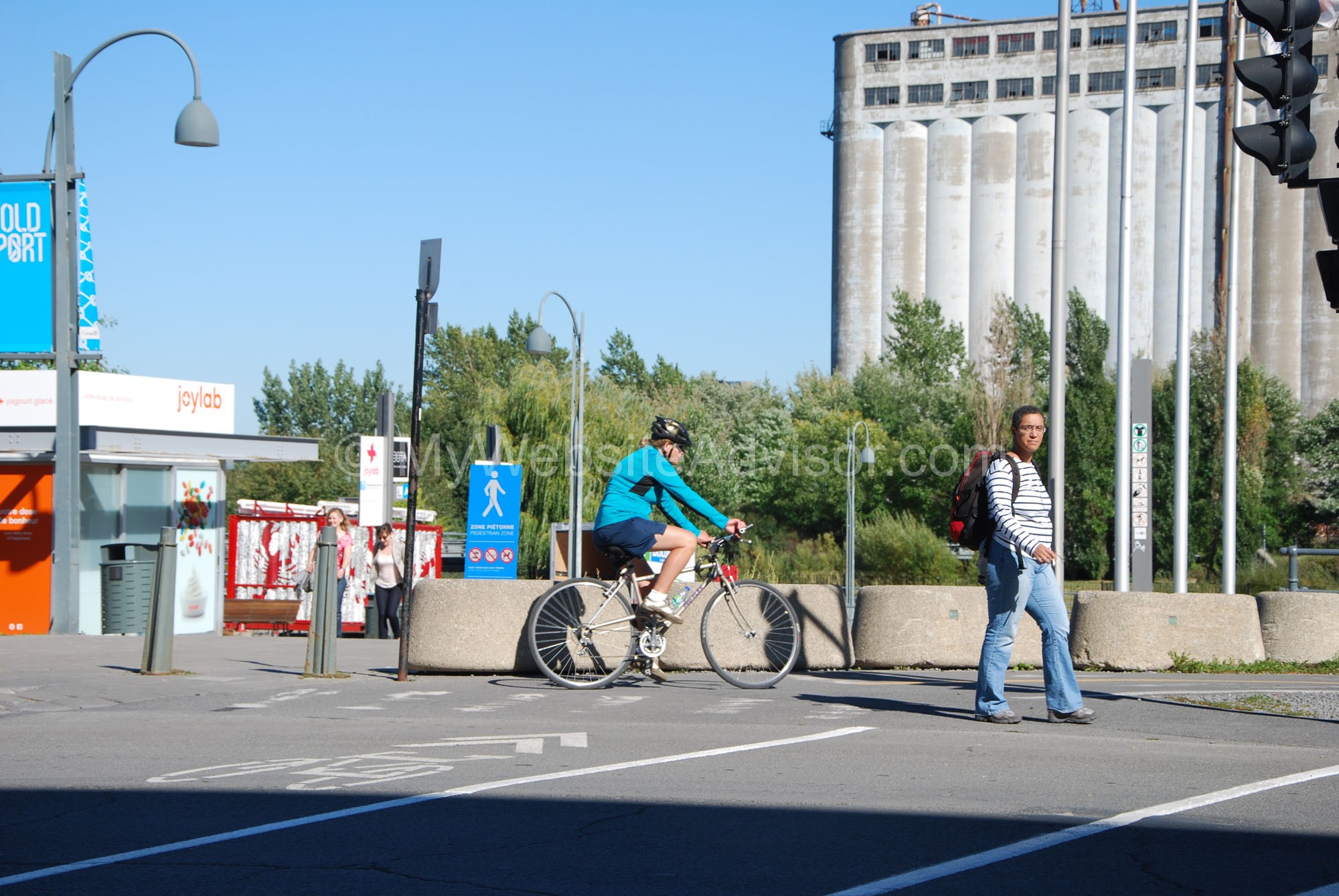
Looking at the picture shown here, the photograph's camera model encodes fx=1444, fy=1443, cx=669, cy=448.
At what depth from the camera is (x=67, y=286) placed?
16938 mm

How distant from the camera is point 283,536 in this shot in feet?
97.6

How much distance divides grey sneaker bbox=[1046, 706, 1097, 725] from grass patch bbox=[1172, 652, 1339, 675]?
3936mm

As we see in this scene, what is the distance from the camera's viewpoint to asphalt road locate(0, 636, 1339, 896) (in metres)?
4.66

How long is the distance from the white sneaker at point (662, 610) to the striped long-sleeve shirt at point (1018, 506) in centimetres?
259

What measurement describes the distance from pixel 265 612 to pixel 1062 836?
23371 mm

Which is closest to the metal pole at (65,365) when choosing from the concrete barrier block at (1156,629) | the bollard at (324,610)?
the bollard at (324,610)

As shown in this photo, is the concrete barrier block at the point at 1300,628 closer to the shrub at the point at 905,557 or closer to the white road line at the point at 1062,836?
the white road line at the point at 1062,836

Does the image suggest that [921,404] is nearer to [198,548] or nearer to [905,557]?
[905,557]

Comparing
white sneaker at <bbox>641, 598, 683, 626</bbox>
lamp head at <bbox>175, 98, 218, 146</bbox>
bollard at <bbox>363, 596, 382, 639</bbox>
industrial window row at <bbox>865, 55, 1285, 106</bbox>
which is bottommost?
bollard at <bbox>363, 596, 382, 639</bbox>

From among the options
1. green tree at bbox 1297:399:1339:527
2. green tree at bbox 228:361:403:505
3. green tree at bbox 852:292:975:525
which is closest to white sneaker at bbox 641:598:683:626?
green tree at bbox 852:292:975:525

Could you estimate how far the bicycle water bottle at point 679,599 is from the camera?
10.3 meters

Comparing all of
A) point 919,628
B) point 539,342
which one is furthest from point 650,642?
point 539,342

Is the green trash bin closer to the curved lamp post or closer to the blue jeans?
the curved lamp post

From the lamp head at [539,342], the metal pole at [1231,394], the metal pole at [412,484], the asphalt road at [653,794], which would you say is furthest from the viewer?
the lamp head at [539,342]
